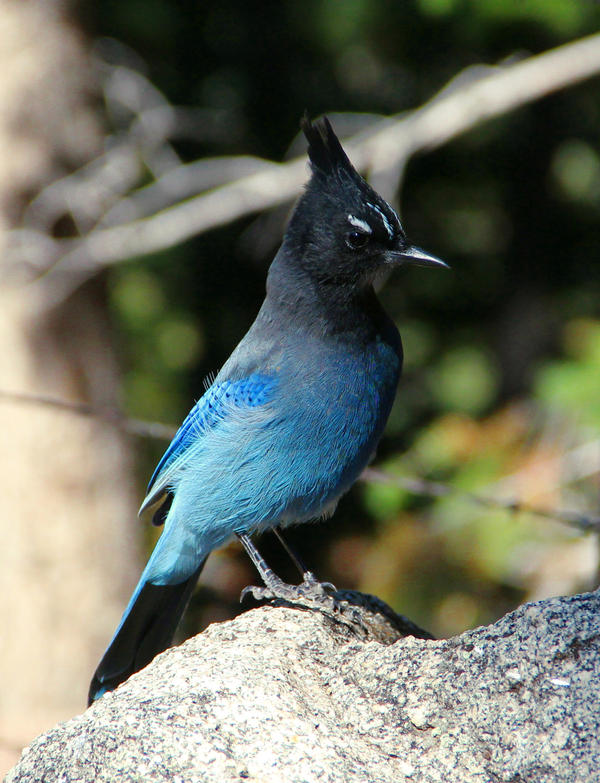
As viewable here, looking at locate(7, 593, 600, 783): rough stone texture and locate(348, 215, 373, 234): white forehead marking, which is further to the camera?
locate(348, 215, 373, 234): white forehead marking

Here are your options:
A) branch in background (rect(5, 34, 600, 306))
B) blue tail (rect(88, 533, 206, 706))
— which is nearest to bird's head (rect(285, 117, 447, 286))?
blue tail (rect(88, 533, 206, 706))

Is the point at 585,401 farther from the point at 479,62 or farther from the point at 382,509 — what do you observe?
the point at 479,62

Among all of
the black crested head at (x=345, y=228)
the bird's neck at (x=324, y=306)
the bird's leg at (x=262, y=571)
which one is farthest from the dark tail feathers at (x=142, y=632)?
the black crested head at (x=345, y=228)

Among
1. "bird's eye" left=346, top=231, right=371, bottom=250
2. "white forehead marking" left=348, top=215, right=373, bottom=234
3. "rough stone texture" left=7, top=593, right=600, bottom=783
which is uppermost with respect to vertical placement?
"white forehead marking" left=348, top=215, right=373, bottom=234

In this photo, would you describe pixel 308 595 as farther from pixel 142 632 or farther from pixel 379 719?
pixel 379 719

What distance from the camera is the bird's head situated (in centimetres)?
339

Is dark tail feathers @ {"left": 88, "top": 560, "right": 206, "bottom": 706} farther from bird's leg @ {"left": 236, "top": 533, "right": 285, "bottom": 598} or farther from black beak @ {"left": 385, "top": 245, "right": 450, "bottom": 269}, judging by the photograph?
black beak @ {"left": 385, "top": 245, "right": 450, "bottom": 269}

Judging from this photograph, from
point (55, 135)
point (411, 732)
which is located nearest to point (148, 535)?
point (55, 135)

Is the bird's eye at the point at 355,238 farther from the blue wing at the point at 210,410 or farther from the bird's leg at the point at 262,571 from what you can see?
the bird's leg at the point at 262,571

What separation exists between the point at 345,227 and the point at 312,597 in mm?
1197

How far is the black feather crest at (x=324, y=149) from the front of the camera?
3338mm

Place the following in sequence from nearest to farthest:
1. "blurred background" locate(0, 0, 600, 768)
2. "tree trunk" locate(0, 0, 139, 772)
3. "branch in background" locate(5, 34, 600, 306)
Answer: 1. "branch in background" locate(5, 34, 600, 306)
2. "blurred background" locate(0, 0, 600, 768)
3. "tree trunk" locate(0, 0, 139, 772)

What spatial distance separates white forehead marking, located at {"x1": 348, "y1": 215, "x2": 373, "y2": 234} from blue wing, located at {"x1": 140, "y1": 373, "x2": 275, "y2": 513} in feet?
1.89

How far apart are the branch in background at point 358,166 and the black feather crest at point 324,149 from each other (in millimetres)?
2196
